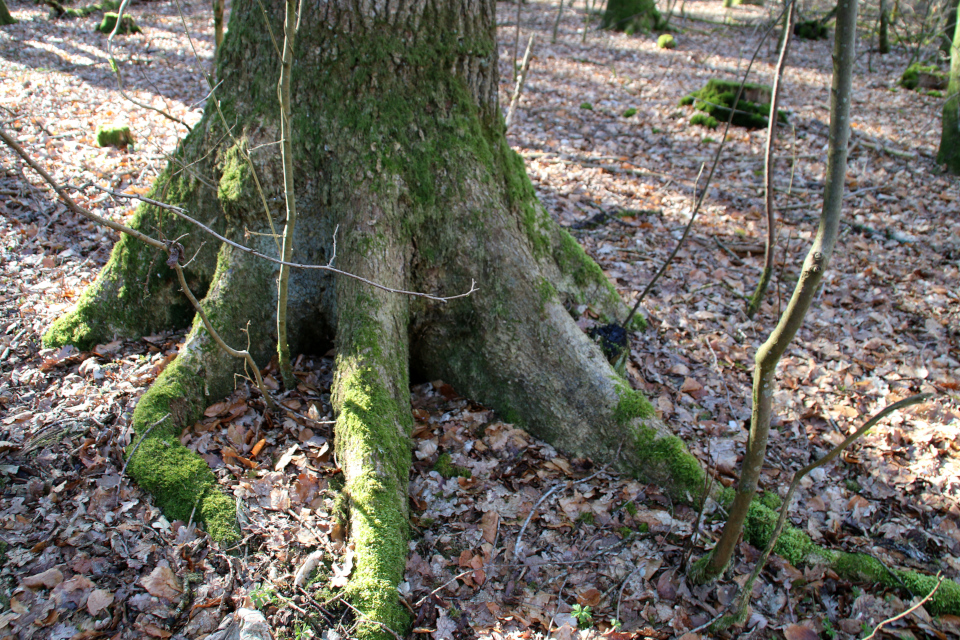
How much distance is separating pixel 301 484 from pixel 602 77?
427 inches

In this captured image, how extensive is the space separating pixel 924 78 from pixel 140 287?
1470 cm

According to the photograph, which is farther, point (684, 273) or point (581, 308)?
point (684, 273)

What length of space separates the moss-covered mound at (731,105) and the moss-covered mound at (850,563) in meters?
7.27

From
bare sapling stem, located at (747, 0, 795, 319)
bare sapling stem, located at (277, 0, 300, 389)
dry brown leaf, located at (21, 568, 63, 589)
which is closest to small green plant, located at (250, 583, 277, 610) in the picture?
dry brown leaf, located at (21, 568, 63, 589)

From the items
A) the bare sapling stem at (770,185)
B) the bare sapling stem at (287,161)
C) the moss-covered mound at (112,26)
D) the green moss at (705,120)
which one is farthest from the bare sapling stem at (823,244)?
the moss-covered mound at (112,26)

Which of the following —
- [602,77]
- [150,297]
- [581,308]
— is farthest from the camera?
[602,77]

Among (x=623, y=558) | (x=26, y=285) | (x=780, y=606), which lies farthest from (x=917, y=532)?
(x=26, y=285)

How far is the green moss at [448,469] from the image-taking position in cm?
335

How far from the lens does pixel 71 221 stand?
16.8 ft

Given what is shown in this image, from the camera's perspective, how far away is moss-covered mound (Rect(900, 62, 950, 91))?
11172mm

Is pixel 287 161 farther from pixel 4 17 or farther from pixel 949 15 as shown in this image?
pixel 949 15

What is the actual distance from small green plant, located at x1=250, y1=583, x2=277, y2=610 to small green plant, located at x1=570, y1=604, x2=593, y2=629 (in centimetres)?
143

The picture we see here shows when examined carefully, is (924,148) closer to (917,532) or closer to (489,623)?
(917,532)

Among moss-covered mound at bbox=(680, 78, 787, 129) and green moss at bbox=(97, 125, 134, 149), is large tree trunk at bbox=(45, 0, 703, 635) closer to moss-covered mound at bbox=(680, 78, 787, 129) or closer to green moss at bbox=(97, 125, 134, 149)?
green moss at bbox=(97, 125, 134, 149)
